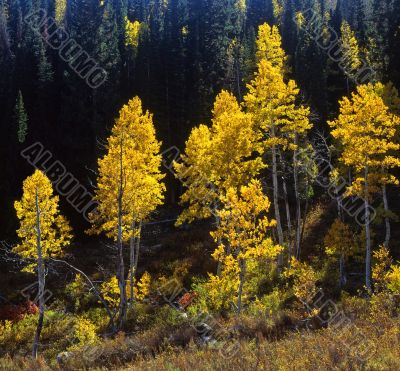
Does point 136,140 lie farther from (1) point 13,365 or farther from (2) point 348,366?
(2) point 348,366

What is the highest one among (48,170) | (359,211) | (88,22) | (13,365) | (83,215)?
(88,22)

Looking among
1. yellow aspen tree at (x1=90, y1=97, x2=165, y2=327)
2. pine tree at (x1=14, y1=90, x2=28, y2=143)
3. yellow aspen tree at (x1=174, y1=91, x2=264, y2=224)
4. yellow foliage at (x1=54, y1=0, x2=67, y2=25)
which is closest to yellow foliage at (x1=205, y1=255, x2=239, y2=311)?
yellow aspen tree at (x1=174, y1=91, x2=264, y2=224)

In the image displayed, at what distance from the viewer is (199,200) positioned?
2545 centimetres

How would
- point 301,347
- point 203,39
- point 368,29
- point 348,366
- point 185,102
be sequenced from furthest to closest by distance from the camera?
point 368,29 < point 203,39 < point 185,102 < point 301,347 < point 348,366

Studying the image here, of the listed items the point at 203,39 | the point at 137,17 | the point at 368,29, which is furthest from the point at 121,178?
the point at 137,17

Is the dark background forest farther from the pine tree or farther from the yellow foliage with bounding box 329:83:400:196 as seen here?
the yellow foliage with bounding box 329:83:400:196

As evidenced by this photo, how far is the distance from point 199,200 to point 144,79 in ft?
90.2

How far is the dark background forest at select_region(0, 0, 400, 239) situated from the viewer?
41438 mm

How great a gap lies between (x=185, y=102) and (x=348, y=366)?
4081cm

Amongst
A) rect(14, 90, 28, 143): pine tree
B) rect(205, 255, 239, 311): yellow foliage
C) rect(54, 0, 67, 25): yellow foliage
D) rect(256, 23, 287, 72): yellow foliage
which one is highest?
rect(54, 0, 67, 25): yellow foliage

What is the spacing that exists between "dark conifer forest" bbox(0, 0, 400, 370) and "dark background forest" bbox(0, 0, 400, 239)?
22cm

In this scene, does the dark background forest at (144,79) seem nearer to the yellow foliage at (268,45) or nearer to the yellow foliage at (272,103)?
the yellow foliage at (268,45)

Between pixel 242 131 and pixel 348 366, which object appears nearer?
pixel 348 366

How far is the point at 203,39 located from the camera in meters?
51.9
